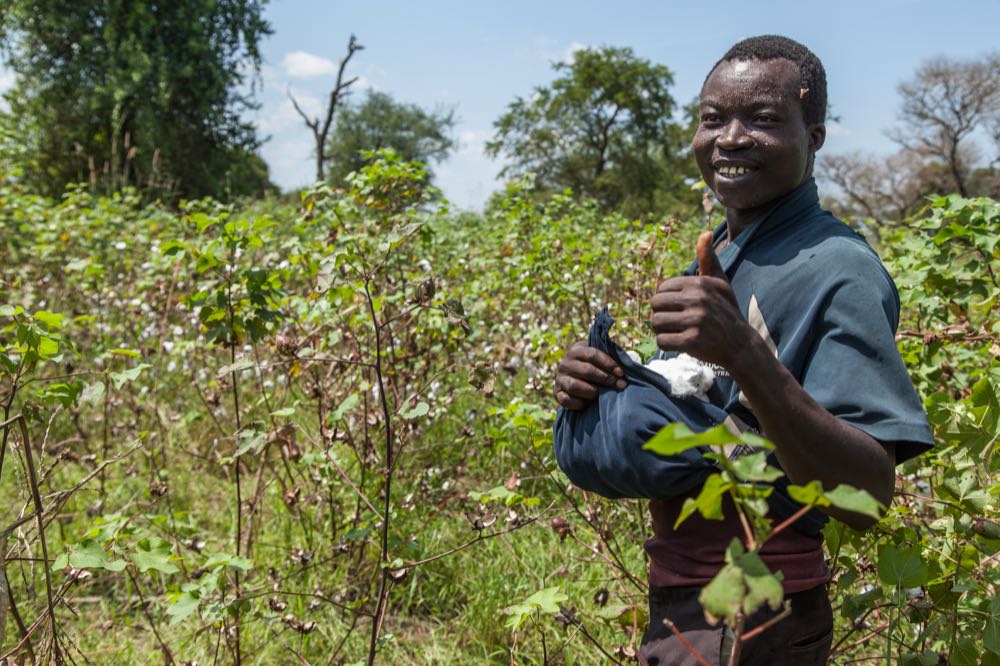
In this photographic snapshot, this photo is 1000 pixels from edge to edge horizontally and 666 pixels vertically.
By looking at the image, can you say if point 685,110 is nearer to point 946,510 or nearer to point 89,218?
point 89,218

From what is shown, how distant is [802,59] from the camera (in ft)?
4.45

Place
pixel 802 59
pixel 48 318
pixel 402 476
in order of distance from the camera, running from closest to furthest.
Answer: pixel 802 59 < pixel 48 318 < pixel 402 476

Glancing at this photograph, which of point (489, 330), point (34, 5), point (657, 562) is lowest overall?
point (657, 562)

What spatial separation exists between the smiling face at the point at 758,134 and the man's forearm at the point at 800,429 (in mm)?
409

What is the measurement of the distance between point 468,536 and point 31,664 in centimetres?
170

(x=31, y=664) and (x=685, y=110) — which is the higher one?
(x=685, y=110)

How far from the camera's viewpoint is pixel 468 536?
3291 mm

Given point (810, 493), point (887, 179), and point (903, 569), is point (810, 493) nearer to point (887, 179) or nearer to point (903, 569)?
point (903, 569)

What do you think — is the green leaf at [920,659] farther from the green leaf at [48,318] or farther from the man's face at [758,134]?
the green leaf at [48,318]

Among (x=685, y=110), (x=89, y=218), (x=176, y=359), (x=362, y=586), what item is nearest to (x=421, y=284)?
(x=362, y=586)

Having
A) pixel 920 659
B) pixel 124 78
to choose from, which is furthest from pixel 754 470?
pixel 124 78

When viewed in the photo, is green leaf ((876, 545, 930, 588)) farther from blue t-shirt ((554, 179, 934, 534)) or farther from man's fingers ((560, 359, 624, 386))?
man's fingers ((560, 359, 624, 386))

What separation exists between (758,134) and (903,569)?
87 centimetres

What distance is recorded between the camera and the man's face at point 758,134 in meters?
1.32
